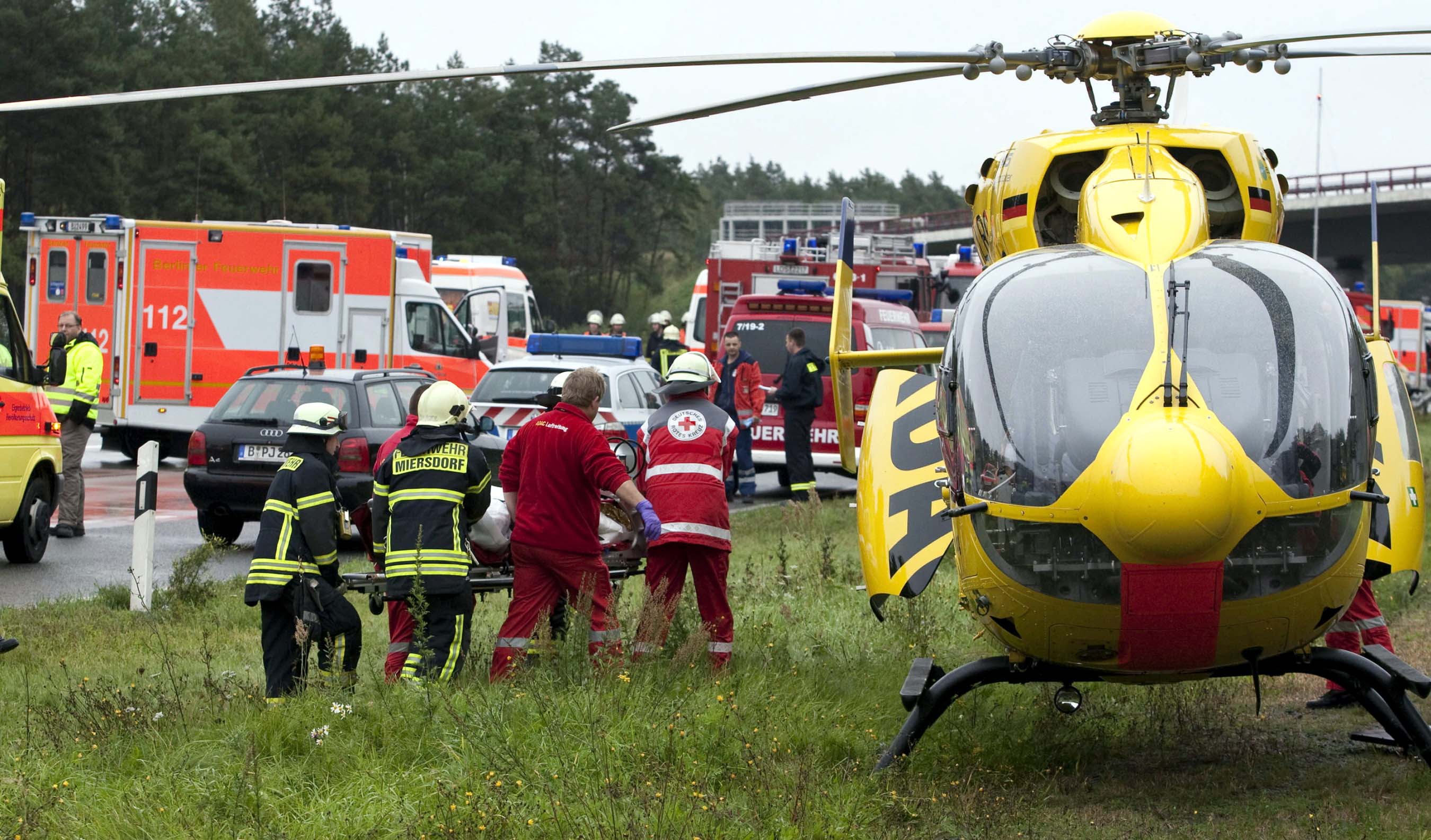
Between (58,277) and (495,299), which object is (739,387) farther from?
(495,299)

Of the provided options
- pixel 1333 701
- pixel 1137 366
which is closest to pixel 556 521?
pixel 1137 366

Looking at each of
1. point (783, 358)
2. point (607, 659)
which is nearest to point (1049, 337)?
point (607, 659)

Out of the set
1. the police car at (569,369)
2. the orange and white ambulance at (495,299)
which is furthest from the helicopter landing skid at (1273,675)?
the orange and white ambulance at (495,299)

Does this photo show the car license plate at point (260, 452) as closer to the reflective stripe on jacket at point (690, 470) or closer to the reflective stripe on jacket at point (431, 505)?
the reflective stripe on jacket at point (690, 470)

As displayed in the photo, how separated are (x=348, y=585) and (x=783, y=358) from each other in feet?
39.2

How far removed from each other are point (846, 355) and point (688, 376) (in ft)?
4.24

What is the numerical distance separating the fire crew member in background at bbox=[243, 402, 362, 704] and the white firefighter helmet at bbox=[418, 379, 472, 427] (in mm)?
432

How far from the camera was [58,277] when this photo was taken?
70.1 feet

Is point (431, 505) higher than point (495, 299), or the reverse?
point (495, 299)

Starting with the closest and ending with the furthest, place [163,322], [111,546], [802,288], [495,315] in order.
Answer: [111,546]
[802,288]
[163,322]
[495,315]

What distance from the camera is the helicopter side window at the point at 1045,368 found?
5.33 m

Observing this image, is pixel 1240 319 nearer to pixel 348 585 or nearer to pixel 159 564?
pixel 348 585

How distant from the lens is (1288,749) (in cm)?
694

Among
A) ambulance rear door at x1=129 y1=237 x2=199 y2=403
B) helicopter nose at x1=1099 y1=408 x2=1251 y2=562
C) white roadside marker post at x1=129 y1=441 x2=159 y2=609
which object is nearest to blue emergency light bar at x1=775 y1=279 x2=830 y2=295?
ambulance rear door at x1=129 y1=237 x2=199 y2=403
